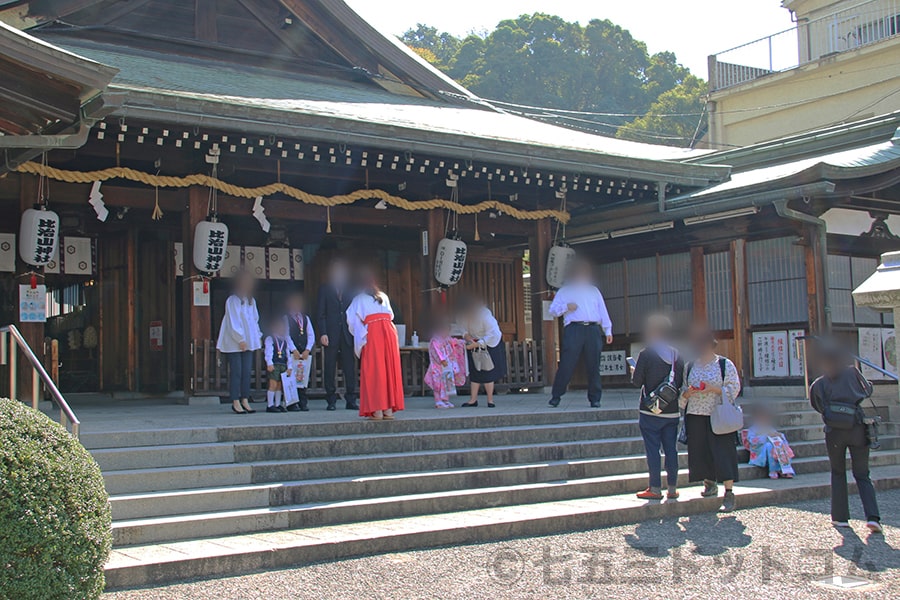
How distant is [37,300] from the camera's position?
10.3 m

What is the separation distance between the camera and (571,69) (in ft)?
156

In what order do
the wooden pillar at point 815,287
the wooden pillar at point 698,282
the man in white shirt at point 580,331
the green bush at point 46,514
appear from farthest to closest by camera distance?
the wooden pillar at point 698,282 < the wooden pillar at point 815,287 < the man in white shirt at point 580,331 < the green bush at point 46,514

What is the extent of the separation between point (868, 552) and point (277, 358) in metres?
6.47

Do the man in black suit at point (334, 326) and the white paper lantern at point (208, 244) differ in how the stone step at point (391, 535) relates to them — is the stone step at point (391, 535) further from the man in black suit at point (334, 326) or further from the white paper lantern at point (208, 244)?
the white paper lantern at point (208, 244)

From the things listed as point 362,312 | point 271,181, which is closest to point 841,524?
point 362,312

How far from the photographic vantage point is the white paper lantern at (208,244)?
36.4 feet

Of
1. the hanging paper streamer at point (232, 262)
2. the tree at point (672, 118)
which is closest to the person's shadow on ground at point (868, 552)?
the hanging paper streamer at point (232, 262)

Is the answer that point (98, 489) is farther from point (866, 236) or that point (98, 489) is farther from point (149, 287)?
point (866, 236)

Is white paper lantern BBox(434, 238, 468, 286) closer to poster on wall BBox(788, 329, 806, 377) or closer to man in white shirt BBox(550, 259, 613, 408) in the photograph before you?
man in white shirt BBox(550, 259, 613, 408)

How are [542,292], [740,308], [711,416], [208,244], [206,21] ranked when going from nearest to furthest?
[711,416] → [208,244] → [740,308] → [542,292] → [206,21]

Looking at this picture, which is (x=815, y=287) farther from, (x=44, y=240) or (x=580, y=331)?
(x=44, y=240)

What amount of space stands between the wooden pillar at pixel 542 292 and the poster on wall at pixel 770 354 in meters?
2.92

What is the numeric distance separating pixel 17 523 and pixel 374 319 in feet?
17.1

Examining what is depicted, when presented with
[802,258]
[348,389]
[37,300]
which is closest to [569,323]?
[348,389]
